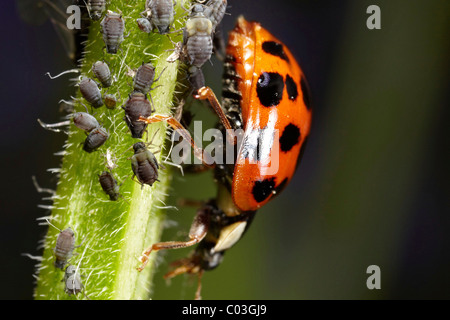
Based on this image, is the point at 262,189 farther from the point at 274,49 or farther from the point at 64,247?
the point at 64,247

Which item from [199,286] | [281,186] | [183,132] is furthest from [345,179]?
[183,132]

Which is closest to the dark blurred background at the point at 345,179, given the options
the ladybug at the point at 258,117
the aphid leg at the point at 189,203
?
the aphid leg at the point at 189,203

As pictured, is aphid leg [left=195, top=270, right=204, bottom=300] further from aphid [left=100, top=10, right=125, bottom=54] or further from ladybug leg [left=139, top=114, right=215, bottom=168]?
aphid [left=100, top=10, right=125, bottom=54]

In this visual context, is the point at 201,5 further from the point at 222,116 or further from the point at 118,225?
the point at 118,225

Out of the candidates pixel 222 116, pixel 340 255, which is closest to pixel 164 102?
pixel 222 116

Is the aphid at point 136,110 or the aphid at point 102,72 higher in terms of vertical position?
the aphid at point 102,72

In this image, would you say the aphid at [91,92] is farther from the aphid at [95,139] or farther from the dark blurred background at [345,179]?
the dark blurred background at [345,179]
